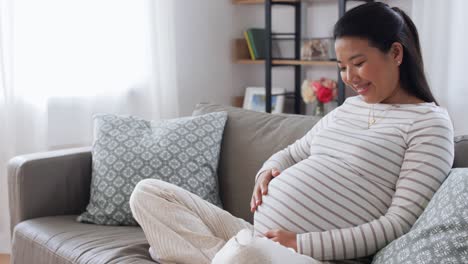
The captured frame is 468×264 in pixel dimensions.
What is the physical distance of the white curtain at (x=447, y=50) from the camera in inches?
117

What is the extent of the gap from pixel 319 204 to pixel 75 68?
76.3 inches

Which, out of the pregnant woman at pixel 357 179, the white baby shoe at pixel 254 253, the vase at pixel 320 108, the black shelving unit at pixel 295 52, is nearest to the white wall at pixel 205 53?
the black shelving unit at pixel 295 52

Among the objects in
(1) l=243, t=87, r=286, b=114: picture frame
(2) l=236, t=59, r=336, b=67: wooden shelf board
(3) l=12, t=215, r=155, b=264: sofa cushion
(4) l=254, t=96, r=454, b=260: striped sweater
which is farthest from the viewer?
(1) l=243, t=87, r=286, b=114: picture frame

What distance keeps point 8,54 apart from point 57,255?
127cm

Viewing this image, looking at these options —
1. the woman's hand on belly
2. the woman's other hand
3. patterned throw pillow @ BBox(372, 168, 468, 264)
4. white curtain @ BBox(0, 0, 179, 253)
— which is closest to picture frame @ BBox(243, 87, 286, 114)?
white curtain @ BBox(0, 0, 179, 253)

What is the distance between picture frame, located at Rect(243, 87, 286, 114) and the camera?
3834mm

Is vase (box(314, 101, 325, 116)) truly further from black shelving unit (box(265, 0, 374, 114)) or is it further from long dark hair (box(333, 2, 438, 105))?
long dark hair (box(333, 2, 438, 105))

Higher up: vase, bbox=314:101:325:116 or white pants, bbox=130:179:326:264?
vase, bbox=314:101:325:116

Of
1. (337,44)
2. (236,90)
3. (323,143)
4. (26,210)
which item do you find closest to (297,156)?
(323,143)

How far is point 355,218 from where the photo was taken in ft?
5.05

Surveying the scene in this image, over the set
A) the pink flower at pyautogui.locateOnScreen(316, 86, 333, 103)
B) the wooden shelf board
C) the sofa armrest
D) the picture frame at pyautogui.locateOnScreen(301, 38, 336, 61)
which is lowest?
the sofa armrest

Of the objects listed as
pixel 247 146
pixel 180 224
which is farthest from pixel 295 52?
pixel 180 224

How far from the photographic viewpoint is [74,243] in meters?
1.98

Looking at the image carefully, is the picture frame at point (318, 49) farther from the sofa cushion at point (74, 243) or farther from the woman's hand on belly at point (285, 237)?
the woman's hand on belly at point (285, 237)
